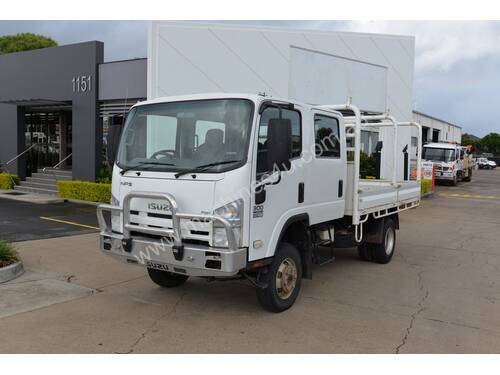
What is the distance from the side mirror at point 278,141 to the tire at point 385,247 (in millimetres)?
3838

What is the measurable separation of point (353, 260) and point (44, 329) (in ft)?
17.4

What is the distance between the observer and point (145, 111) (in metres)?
5.64

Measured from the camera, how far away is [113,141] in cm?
573

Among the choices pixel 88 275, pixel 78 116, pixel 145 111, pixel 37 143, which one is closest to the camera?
pixel 145 111

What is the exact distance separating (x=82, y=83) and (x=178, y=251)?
12.8 metres

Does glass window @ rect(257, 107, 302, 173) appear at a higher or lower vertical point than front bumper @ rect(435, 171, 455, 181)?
higher

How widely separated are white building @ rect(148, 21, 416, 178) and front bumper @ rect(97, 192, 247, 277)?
28.8 feet

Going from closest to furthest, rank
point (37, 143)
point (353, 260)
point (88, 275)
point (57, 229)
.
Result: point (88, 275), point (353, 260), point (57, 229), point (37, 143)

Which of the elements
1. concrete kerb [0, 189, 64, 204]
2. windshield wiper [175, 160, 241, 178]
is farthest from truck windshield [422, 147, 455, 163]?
windshield wiper [175, 160, 241, 178]

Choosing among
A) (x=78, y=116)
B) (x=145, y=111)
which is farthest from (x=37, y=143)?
(x=145, y=111)

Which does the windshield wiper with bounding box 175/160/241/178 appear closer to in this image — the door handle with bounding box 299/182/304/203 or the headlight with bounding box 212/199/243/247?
the headlight with bounding box 212/199/243/247

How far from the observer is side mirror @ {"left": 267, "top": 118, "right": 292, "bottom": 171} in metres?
4.72

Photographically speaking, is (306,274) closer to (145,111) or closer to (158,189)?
(158,189)

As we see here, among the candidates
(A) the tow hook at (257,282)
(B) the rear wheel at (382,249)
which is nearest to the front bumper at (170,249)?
(A) the tow hook at (257,282)
